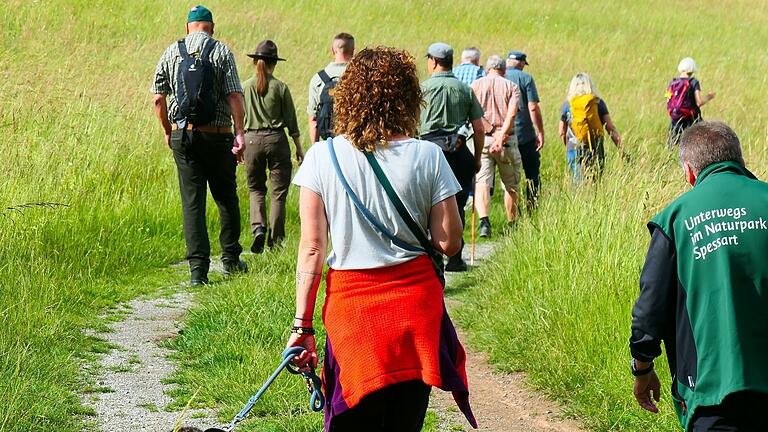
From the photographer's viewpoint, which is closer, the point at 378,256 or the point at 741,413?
the point at 741,413

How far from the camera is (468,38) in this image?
26.5 meters

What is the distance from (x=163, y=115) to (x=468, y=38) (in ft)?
60.9

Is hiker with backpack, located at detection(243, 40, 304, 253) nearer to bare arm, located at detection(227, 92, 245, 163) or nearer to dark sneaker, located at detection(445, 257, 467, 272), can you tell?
bare arm, located at detection(227, 92, 245, 163)

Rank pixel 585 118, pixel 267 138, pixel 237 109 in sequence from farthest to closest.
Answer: pixel 585 118 → pixel 267 138 → pixel 237 109

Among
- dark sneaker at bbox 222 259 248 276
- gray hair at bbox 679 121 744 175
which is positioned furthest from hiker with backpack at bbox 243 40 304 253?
gray hair at bbox 679 121 744 175

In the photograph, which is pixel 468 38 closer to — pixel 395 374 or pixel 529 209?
pixel 529 209

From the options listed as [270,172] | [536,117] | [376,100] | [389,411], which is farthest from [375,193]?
[536,117]

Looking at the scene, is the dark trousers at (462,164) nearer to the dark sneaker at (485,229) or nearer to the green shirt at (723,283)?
the dark sneaker at (485,229)

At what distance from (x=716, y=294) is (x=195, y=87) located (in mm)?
5587

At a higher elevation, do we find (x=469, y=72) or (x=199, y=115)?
(x=469, y=72)

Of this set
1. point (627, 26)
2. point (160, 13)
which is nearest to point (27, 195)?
point (160, 13)

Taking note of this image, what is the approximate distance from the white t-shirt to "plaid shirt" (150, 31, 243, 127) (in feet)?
15.8

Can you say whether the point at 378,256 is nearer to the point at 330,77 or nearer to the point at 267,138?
the point at 330,77

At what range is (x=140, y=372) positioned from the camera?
6.45 m
